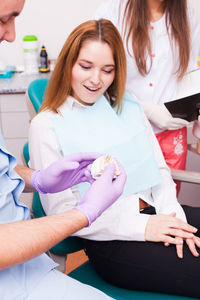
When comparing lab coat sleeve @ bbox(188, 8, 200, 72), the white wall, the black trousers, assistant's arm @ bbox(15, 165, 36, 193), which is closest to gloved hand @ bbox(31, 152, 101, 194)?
assistant's arm @ bbox(15, 165, 36, 193)

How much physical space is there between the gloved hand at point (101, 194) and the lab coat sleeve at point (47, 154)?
0.98 feet

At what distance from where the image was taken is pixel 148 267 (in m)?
1.10

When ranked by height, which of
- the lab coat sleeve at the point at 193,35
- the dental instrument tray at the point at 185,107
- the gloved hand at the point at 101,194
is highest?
the lab coat sleeve at the point at 193,35

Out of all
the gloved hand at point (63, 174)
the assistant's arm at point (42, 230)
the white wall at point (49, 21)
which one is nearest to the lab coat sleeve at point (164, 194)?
the gloved hand at point (63, 174)

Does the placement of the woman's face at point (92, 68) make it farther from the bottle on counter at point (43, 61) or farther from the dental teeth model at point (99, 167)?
the bottle on counter at point (43, 61)

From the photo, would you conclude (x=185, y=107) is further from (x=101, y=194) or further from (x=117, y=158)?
(x=101, y=194)

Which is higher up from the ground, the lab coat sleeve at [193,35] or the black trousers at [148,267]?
the lab coat sleeve at [193,35]

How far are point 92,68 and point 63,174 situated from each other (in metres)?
0.50

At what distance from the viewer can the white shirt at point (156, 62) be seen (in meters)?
1.58

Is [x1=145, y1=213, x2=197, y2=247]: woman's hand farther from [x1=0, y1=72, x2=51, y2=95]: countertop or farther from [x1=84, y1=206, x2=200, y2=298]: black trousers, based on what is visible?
[x1=0, y1=72, x2=51, y2=95]: countertop

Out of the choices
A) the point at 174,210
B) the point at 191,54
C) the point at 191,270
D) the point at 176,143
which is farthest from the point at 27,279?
the point at 191,54

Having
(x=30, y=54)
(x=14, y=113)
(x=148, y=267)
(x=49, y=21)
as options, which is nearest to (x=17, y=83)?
(x=14, y=113)

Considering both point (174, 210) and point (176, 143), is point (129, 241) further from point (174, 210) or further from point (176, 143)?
point (176, 143)

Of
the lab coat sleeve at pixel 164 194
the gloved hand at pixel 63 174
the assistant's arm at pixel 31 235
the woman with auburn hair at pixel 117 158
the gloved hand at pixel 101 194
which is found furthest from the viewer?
the lab coat sleeve at pixel 164 194
